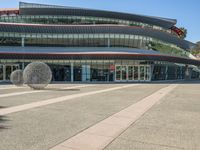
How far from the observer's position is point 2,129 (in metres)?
8.01

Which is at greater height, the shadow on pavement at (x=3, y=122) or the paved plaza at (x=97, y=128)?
the shadow on pavement at (x=3, y=122)

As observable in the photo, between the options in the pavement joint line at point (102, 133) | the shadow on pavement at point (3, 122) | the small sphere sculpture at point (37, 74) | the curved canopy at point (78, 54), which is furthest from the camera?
the curved canopy at point (78, 54)

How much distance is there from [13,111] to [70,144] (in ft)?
16.7

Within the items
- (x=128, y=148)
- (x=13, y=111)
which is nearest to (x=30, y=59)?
(x=13, y=111)

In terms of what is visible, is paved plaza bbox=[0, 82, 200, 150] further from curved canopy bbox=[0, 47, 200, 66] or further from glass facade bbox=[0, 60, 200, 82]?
glass facade bbox=[0, 60, 200, 82]

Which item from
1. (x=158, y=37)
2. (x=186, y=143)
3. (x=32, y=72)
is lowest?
(x=186, y=143)

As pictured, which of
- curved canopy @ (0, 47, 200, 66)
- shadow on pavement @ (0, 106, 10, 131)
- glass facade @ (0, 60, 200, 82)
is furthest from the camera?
glass facade @ (0, 60, 200, 82)

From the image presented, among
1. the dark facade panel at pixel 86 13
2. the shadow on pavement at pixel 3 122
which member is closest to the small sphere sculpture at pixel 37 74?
the shadow on pavement at pixel 3 122

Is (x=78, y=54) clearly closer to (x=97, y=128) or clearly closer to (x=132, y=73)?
(x=132, y=73)

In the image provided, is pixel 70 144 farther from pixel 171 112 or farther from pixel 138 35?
pixel 138 35

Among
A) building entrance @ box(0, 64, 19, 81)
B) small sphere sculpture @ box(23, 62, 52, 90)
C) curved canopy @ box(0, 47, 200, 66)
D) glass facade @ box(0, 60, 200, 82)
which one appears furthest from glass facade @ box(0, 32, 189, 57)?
small sphere sculpture @ box(23, 62, 52, 90)

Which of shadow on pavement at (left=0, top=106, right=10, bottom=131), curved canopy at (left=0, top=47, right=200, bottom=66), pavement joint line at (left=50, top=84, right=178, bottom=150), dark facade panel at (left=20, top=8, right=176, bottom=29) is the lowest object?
pavement joint line at (left=50, top=84, right=178, bottom=150)

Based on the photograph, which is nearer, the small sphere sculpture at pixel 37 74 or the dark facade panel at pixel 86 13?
the small sphere sculpture at pixel 37 74

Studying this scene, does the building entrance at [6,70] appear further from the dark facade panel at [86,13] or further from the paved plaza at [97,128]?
the paved plaza at [97,128]
